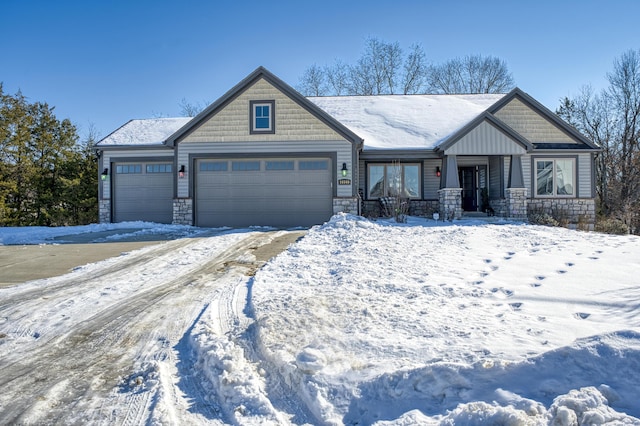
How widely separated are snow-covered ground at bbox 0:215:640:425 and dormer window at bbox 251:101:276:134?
26.7 ft

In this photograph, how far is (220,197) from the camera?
14.2m

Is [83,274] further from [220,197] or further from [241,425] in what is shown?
[220,197]

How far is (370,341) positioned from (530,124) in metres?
15.0

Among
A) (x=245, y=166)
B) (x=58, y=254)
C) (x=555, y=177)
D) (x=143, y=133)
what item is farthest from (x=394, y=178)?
(x=58, y=254)

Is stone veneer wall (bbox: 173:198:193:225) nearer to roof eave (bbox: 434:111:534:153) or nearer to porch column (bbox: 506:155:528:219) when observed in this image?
roof eave (bbox: 434:111:534:153)

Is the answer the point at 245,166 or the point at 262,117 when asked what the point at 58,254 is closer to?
the point at 245,166

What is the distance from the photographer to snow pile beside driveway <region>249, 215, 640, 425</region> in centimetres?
235

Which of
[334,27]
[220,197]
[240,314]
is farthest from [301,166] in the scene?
[240,314]

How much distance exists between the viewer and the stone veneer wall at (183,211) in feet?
46.4

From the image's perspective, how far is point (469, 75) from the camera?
3161 cm

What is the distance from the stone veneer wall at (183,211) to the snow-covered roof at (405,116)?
6.89 meters

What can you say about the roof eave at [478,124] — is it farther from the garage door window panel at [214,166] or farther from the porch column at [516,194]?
the garage door window panel at [214,166]

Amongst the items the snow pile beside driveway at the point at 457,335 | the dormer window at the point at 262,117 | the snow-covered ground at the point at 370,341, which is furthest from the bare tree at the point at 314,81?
the snow-covered ground at the point at 370,341

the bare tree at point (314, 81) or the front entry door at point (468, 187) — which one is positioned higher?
the bare tree at point (314, 81)
